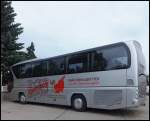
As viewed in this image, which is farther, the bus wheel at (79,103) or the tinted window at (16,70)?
the tinted window at (16,70)

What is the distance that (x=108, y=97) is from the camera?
40.9 feet

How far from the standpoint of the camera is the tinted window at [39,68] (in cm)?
1651

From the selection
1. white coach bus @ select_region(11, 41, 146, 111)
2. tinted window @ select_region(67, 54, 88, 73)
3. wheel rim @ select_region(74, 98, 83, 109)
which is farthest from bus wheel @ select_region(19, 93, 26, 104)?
wheel rim @ select_region(74, 98, 83, 109)

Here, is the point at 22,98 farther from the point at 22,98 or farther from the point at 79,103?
the point at 79,103

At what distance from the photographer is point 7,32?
65.0 ft

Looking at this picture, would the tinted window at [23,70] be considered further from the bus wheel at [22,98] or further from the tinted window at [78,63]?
the tinted window at [78,63]

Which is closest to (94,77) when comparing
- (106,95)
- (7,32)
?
(106,95)

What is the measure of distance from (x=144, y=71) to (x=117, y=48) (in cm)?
167

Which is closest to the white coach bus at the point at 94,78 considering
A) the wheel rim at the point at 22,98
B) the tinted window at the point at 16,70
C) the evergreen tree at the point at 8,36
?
the wheel rim at the point at 22,98

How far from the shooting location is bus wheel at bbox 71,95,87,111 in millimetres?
13646

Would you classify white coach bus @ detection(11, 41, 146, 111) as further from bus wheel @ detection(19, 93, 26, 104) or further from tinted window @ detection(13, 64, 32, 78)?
bus wheel @ detection(19, 93, 26, 104)

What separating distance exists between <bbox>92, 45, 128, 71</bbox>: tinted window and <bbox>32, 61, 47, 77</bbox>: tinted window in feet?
13.2

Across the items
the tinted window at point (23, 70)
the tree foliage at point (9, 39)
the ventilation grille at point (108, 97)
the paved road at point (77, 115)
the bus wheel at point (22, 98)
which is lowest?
the paved road at point (77, 115)

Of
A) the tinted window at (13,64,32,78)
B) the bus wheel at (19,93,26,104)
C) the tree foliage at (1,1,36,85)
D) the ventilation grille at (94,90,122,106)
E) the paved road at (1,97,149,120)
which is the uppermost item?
the tree foliage at (1,1,36,85)
